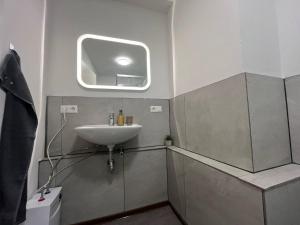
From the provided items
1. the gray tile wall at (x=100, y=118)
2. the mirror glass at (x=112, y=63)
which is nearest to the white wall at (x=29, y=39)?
the gray tile wall at (x=100, y=118)

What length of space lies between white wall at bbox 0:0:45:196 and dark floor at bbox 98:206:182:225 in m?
0.90

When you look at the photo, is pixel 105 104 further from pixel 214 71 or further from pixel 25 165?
pixel 214 71

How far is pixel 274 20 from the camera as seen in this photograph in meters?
1.06

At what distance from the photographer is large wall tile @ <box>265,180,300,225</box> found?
69 cm

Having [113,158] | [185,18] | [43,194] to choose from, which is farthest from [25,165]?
[185,18]

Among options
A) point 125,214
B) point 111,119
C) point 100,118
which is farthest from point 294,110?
point 125,214

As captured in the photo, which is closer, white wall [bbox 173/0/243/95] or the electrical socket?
white wall [bbox 173/0/243/95]

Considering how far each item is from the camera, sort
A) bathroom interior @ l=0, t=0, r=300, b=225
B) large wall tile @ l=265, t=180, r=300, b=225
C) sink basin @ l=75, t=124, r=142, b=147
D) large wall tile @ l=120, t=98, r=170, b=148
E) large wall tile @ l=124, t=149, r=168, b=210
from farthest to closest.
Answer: large wall tile @ l=120, t=98, r=170, b=148 < large wall tile @ l=124, t=149, r=168, b=210 < sink basin @ l=75, t=124, r=142, b=147 < bathroom interior @ l=0, t=0, r=300, b=225 < large wall tile @ l=265, t=180, r=300, b=225

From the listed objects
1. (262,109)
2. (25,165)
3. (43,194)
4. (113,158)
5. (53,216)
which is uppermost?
(262,109)

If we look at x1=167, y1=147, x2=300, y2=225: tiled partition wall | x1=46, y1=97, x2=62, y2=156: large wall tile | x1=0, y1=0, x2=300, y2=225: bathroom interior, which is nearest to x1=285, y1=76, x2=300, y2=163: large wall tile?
x1=0, y1=0, x2=300, y2=225: bathroom interior

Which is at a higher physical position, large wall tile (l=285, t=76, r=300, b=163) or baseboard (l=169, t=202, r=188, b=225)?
large wall tile (l=285, t=76, r=300, b=163)

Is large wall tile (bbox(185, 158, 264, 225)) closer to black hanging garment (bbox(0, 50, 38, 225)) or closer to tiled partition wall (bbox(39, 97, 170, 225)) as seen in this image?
tiled partition wall (bbox(39, 97, 170, 225))

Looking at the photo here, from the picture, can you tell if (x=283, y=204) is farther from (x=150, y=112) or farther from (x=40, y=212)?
(x=40, y=212)

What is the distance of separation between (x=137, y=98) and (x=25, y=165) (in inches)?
46.6
